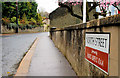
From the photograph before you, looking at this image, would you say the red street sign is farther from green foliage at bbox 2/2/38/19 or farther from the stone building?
green foliage at bbox 2/2/38/19

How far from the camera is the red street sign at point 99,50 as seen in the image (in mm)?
1686

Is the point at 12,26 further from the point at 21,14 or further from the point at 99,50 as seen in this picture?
the point at 99,50

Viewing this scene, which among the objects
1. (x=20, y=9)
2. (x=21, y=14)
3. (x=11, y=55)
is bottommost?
(x=11, y=55)

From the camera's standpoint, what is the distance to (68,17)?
23.5m

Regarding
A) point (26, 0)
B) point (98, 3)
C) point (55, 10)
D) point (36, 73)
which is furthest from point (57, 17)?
point (26, 0)

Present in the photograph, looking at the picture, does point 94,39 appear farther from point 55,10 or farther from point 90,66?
point 55,10

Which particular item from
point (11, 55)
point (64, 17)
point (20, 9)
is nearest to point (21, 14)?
point (20, 9)

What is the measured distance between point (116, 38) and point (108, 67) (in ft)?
1.38

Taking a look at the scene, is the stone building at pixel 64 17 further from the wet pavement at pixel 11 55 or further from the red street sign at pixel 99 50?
the red street sign at pixel 99 50

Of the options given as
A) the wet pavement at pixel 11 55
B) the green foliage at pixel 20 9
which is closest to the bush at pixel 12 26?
the green foliage at pixel 20 9

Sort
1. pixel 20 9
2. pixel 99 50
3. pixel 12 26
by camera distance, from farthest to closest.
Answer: pixel 20 9, pixel 12 26, pixel 99 50

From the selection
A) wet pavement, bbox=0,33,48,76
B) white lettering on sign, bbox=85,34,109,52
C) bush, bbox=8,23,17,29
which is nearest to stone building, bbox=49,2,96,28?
bush, bbox=8,23,17,29

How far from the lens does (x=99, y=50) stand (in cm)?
188

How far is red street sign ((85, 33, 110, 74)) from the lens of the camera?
A: 66.4 inches
